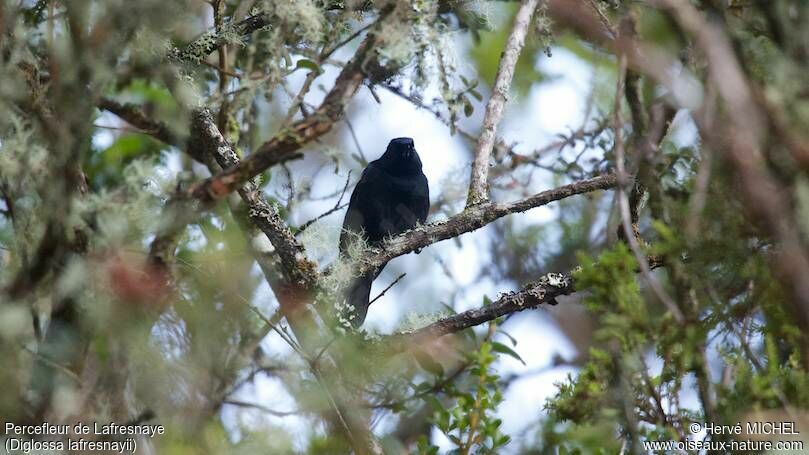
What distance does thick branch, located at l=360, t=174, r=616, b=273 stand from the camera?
3.21 metres

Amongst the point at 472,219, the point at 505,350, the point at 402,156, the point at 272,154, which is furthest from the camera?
the point at 402,156

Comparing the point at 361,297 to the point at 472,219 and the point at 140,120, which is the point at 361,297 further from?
the point at 140,120

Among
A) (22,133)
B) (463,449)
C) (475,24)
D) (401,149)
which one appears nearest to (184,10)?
(22,133)

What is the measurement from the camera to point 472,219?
10.7 feet

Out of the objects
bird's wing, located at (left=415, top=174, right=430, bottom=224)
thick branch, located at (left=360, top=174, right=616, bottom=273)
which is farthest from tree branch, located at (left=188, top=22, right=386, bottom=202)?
bird's wing, located at (left=415, top=174, right=430, bottom=224)

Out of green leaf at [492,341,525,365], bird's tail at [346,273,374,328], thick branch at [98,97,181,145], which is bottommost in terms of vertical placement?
green leaf at [492,341,525,365]

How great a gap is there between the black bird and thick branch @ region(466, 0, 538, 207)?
4.69 feet

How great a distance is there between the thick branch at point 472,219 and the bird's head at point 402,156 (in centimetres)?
188

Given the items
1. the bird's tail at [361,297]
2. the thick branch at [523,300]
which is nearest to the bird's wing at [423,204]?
the bird's tail at [361,297]

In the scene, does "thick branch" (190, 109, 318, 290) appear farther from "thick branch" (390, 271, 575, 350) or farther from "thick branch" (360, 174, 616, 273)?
"thick branch" (390, 271, 575, 350)

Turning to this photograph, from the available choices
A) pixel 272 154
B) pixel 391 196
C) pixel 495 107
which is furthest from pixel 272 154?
pixel 391 196

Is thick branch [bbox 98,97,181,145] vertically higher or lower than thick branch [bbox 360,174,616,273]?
higher

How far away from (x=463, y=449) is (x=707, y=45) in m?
1.92

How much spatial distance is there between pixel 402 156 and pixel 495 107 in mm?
1618
